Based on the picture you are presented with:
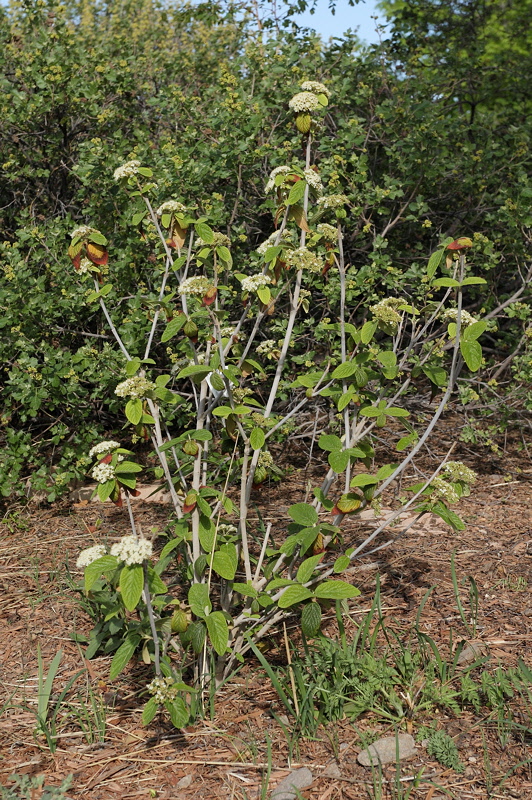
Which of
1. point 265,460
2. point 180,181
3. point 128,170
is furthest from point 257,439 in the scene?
point 180,181

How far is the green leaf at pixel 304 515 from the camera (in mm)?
2293

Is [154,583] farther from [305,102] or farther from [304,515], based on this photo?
[305,102]

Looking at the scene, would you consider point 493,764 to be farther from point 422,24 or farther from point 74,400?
point 422,24

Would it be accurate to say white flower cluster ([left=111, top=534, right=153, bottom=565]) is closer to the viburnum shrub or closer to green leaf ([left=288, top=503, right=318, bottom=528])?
the viburnum shrub

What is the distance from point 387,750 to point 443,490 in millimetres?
772

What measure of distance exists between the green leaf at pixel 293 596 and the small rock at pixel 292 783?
46 centimetres

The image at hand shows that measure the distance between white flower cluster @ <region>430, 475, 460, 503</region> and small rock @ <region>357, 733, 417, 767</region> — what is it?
0.72 m

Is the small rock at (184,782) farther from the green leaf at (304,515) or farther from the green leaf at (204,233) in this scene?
the green leaf at (204,233)

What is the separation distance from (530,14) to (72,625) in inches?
289

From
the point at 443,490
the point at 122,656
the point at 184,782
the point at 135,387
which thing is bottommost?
the point at 184,782

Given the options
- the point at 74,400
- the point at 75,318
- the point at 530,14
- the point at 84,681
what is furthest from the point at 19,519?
the point at 530,14

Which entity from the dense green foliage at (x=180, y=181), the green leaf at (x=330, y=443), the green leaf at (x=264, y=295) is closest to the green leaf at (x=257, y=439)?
the green leaf at (x=330, y=443)

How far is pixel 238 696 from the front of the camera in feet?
8.19

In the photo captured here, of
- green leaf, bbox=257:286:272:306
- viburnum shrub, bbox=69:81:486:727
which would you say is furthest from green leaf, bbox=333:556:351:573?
green leaf, bbox=257:286:272:306
